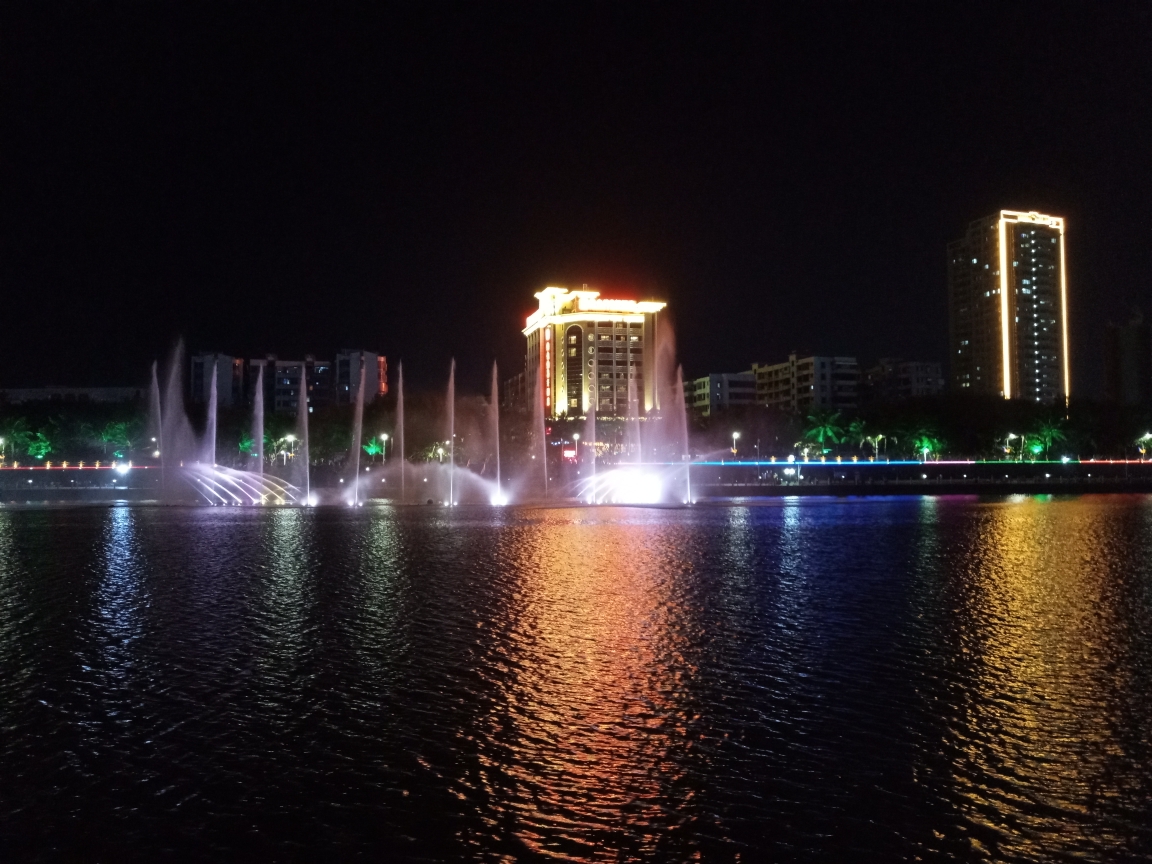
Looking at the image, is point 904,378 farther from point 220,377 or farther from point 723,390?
point 220,377

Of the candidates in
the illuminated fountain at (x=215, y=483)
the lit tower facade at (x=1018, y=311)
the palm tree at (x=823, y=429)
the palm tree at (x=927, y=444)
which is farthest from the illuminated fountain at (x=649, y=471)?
the lit tower facade at (x=1018, y=311)

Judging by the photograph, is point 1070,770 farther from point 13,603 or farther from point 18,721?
point 13,603

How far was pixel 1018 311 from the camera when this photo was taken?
184125mm

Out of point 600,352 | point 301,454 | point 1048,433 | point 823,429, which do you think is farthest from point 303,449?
point 600,352

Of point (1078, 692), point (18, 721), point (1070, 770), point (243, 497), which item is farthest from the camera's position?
point (243, 497)

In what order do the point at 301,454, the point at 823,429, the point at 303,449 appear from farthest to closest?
1. the point at 823,429
2. the point at 301,454
3. the point at 303,449

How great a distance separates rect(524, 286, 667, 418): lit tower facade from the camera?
6703 inches

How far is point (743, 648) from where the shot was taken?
1396cm

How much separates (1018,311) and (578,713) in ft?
637

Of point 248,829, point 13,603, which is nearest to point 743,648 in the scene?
point 248,829

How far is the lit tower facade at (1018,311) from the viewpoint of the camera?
602 feet

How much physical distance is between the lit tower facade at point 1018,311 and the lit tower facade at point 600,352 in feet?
196

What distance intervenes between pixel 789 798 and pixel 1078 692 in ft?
17.3

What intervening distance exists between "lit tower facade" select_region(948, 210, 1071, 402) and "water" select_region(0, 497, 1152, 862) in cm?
17520
